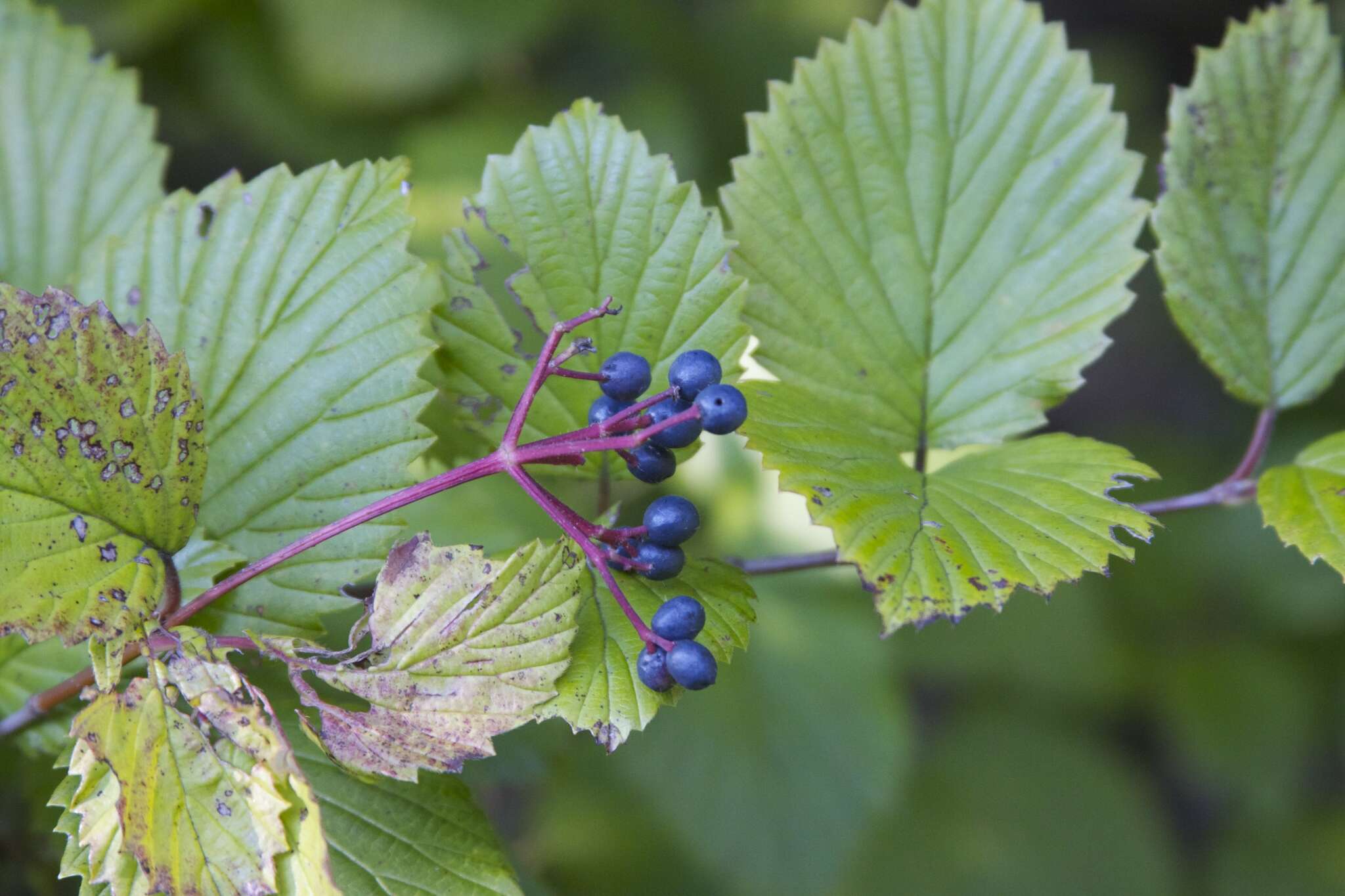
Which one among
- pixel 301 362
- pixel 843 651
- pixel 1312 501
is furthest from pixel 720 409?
pixel 843 651

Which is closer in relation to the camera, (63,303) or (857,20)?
(63,303)

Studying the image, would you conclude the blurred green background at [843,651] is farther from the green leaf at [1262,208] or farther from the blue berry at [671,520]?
the blue berry at [671,520]

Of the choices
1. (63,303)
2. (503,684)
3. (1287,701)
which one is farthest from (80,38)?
(1287,701)

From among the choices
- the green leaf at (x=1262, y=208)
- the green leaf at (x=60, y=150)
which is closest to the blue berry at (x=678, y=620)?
the green leaf at (x=1262, y=208)

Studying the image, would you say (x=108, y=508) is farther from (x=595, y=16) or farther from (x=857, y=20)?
(x=595, y=16)

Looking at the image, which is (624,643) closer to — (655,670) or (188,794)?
(655,670)

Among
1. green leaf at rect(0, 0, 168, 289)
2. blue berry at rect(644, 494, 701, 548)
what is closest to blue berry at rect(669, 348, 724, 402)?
blue berry at rect(644, 494, 701, 548)
